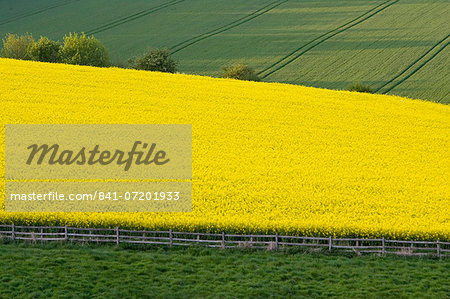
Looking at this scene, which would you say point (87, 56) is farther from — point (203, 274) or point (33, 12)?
point (203, 274)

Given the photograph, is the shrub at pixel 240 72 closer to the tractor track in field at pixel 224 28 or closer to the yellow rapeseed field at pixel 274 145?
the yellow rapeseed field at pixel 274 145

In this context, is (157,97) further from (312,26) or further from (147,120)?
(312,26)

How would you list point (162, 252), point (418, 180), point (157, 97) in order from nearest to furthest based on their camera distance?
point (162, 252), point (418, 180), point (157, 97)

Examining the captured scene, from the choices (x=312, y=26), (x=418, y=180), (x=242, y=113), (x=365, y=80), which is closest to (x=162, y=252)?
(x=418, y=180)

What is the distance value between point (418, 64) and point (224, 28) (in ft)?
72.7

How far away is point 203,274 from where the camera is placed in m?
23.8

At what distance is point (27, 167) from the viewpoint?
33094mm

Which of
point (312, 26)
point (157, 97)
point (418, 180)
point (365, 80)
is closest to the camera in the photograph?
point (418, 180)

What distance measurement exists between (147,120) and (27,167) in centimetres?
875

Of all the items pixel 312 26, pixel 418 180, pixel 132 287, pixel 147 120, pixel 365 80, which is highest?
pixel 312 26

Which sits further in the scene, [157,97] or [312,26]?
[312,26]

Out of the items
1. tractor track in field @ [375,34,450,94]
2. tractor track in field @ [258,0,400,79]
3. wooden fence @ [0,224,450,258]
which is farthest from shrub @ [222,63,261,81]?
wooden fence @ [0,224,450,258]

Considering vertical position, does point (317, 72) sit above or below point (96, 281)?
above

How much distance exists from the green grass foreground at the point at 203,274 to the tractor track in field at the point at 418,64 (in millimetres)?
32442
